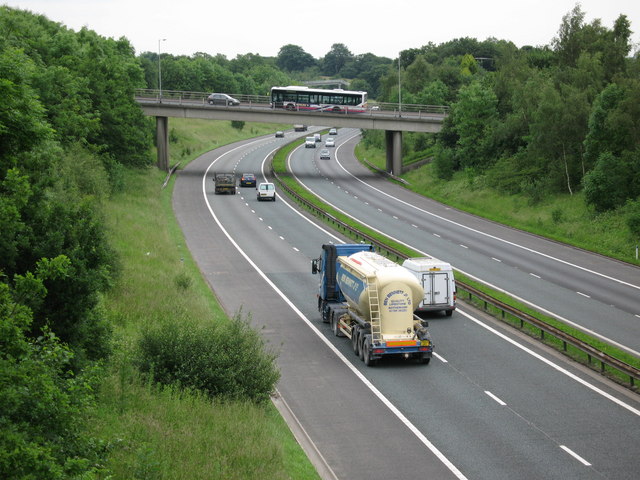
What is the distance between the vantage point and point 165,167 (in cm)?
8638

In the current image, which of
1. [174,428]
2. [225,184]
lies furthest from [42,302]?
[225,184]

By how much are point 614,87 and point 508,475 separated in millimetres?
48459

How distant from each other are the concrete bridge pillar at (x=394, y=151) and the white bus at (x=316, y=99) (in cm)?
830

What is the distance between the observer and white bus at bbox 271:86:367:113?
3809 inches

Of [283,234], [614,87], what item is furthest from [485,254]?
[614,87]

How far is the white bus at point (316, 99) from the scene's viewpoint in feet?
317

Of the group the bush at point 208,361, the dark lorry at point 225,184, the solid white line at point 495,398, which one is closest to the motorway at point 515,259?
the solid white line at point 495,398

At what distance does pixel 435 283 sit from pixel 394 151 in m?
55.7

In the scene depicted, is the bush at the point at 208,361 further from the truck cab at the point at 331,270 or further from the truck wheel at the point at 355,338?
the truck cab at the point at 331,270

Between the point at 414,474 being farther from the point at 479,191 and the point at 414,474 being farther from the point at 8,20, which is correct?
the point at 479,191

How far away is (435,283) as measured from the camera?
34344 mm

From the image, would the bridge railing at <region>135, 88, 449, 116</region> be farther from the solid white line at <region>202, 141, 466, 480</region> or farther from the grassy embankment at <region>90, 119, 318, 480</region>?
the grassy embankment at <region>90, 119, 318, 480</region>

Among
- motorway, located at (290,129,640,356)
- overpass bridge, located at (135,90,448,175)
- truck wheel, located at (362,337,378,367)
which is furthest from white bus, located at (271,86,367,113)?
truck wheel, located at (362,337,378,367)

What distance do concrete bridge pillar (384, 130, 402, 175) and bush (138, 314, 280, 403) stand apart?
67648 mm
